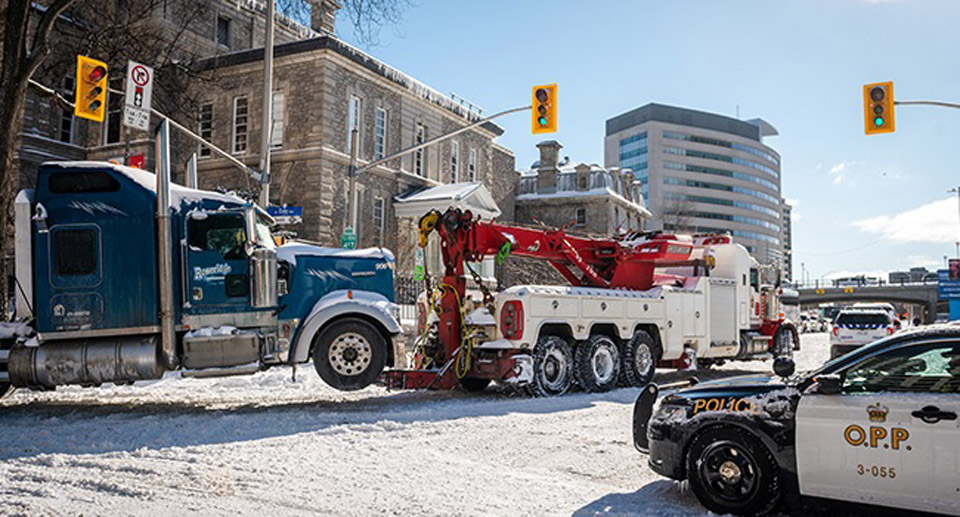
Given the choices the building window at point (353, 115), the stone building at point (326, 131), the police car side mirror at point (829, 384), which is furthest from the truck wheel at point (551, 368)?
the building window at point (353, 115)

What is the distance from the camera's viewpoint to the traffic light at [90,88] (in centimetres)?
1435

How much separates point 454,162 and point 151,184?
3165cm

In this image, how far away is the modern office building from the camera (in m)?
133

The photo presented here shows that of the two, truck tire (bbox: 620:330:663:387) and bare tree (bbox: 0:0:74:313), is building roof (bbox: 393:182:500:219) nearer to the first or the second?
truck tire (bbox: 620:330:663:387)

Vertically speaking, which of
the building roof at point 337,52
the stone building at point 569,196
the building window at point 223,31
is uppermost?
the building window at point 223,31

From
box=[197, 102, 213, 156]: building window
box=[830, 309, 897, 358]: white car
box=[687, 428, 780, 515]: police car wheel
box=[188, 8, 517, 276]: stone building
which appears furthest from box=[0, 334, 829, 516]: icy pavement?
box=[197, 102, 213, 156]: building window

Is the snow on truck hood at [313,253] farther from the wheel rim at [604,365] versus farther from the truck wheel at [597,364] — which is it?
the wheel rim at [604,365]

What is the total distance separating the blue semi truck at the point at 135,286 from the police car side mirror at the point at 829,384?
675cm

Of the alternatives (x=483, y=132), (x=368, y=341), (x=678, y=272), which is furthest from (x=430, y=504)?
(x=483, y=132)

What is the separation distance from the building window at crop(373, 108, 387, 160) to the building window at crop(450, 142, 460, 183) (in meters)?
6.35

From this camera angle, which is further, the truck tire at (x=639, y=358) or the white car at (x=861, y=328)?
the white car at (x=861, y=328)

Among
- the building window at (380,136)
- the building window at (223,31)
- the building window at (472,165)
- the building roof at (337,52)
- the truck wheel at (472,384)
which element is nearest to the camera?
the truck wheel at (472,384)

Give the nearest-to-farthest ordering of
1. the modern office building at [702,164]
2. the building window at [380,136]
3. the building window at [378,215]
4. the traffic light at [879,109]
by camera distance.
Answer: the traffic light at [879,109]
the building window at [378,215]
the building window at [380,136]
the modern office building at [702,164]

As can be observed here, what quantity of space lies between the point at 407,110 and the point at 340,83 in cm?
506
